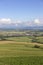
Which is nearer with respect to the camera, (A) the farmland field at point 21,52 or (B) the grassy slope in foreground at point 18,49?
(A) the farmland field at point 21,52

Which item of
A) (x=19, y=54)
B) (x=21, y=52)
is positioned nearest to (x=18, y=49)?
(x=21, y=52)

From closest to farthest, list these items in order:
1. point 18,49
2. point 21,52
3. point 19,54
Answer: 1. point 19,54
2. point 21,52
3. point 18,49

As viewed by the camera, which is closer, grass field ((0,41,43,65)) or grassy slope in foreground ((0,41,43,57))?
grass field ((0,41,43,65))

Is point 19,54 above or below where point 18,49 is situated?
below

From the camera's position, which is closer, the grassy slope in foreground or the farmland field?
the farmland field

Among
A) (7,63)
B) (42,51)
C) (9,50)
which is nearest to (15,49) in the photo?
(9,50)

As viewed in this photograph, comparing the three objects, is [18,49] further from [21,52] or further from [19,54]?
[19,54]

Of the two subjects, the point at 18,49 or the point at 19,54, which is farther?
the point at 18,49

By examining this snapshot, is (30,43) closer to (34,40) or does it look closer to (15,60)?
(34,40)

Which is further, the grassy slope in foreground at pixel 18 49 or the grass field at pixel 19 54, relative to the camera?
the grassy slope in foreground at pixel 18 49
